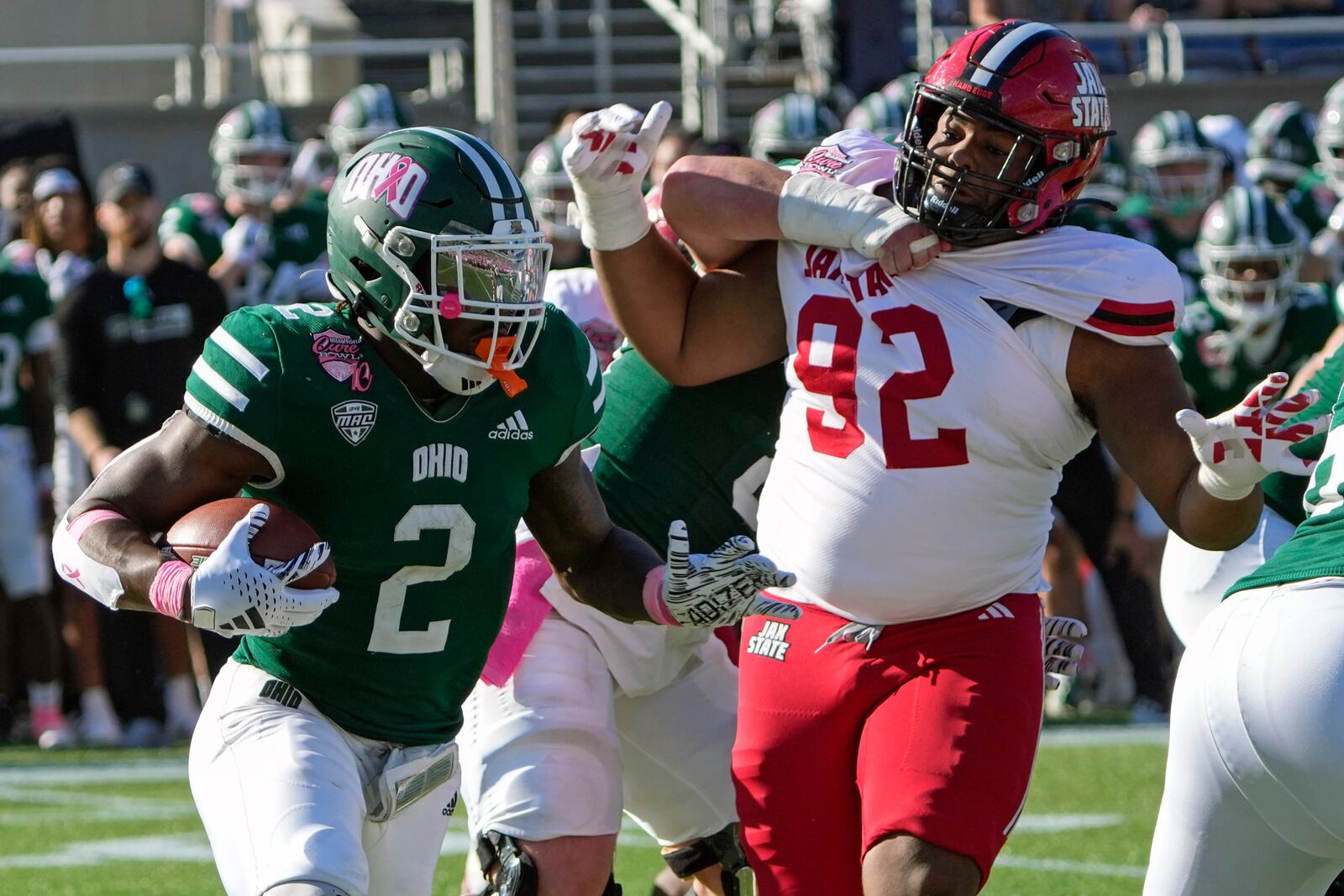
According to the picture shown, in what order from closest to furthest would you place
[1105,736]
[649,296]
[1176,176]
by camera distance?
[649,296]
[1105,736]
[1176,176]

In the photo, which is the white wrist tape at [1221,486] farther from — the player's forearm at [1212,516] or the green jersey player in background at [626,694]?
the green jersey player in background at [626,694]

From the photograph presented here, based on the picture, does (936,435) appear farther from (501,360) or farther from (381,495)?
(381,495)

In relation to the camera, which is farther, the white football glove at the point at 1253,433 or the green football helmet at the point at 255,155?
the green football helmet at the point at 255,155

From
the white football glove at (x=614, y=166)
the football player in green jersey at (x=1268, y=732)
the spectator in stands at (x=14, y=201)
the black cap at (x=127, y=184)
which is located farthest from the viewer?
the spectator in stands at (x=14, y=201)

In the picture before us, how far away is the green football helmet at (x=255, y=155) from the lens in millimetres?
9273

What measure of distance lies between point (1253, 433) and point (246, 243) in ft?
20.7

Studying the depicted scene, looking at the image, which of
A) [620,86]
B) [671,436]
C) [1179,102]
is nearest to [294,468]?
[671,436]

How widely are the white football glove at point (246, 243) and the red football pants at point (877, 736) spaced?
5.46 meters

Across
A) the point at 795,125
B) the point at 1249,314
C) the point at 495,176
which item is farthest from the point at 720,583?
the point at 795,125

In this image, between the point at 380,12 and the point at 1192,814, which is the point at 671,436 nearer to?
the point at 1192,814

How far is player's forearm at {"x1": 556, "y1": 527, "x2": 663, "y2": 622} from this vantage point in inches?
142

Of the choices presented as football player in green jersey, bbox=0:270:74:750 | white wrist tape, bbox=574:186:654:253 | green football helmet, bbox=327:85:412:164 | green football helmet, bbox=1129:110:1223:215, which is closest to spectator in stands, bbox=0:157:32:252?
football player in green jersey, bbox=0:270:74:750

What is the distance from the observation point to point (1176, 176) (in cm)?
974

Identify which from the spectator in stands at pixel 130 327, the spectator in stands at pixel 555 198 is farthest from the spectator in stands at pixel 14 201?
the spectator in stands at pixel 555 198
